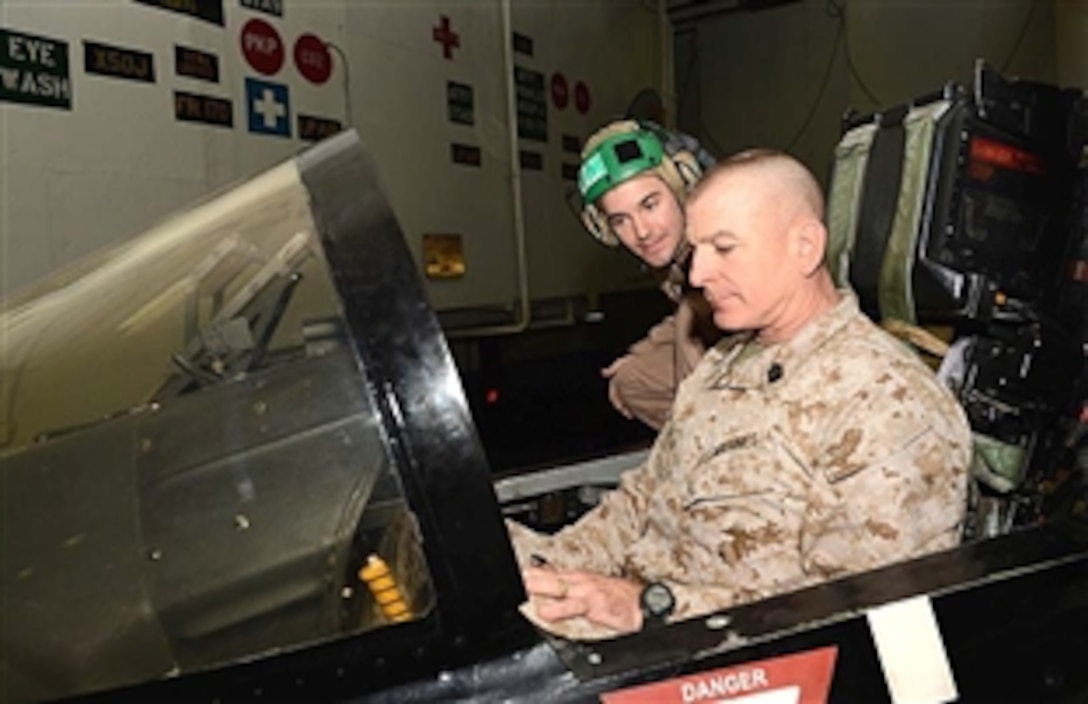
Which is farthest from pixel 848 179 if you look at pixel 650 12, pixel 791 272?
pixel 650 12

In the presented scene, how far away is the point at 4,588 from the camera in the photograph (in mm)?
926

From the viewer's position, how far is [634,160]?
2.16 meters

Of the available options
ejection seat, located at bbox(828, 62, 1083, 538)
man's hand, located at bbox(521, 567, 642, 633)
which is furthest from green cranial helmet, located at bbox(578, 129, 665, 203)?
man's hand, located at bbox(521, 567, 642, 633)

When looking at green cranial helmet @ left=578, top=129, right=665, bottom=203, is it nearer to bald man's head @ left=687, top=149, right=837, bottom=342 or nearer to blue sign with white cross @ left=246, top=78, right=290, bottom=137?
bald man's head @ left=687, top=149, right=837, bottom=342

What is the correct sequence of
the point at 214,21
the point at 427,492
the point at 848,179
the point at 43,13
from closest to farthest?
the point at 427,492
the point at 848,179
the point at 43,13
the point at 214,21

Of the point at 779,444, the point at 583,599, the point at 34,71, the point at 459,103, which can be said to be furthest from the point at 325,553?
the point at 459,103

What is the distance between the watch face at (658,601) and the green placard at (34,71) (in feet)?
9.15

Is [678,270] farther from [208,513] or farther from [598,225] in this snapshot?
[208,513]

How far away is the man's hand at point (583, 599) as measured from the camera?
1.15m

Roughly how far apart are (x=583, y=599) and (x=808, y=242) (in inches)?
22.7

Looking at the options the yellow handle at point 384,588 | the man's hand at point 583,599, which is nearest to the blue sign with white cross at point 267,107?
the man's hand at point 583,599

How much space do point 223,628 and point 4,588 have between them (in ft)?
0.67

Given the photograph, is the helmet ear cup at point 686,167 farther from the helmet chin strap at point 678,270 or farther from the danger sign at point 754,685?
the danger sign at point 754,685

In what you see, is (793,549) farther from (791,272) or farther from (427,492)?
(427,492)
